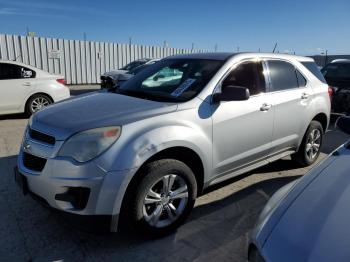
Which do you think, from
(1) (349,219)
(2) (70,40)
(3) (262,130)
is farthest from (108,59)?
(1) (349,219)

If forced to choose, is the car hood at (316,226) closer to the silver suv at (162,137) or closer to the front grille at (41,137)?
the silver suv at (162,137)

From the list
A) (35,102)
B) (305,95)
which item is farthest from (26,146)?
(35,102)

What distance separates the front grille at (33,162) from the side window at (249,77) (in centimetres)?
205

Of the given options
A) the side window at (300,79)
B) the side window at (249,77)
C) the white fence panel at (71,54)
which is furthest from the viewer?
the white fence panel at (71,54)

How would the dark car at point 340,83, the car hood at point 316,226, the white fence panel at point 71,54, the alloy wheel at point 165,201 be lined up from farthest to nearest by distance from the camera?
the white fence panel at point 71,54, the dark car at point 340,83, the alloy wheel at point 165,201, the car hood at point 316,226

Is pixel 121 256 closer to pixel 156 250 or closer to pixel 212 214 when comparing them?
pixel 156 250

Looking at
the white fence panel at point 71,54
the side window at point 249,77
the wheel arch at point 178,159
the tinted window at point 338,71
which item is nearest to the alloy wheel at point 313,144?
the side window at point 249,77

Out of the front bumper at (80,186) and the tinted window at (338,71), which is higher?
the tinted window at (338,71)

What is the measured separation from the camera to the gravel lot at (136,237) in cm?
284

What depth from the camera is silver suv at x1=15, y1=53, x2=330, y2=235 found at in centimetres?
263

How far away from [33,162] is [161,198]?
45.9 inches

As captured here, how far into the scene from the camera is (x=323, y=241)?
4.76ft

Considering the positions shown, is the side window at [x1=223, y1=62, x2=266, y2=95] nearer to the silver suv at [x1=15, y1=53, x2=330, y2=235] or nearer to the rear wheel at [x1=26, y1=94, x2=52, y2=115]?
the silver suv at [x1=15, y1=53, x2=330, y2=235]

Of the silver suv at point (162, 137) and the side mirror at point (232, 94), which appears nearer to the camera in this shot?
the silver suv at point (162, 137)
